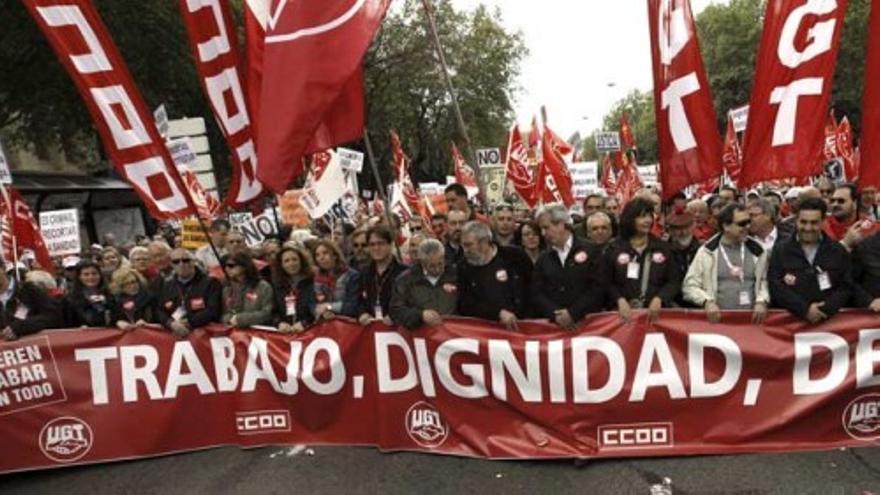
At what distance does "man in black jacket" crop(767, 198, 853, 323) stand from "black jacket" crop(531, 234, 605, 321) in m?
1.11

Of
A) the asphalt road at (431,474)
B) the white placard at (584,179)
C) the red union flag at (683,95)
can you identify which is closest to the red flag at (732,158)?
the white placard at (584,179)

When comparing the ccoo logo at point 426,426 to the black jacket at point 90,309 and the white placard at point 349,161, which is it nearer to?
the black jacket at point 90,309

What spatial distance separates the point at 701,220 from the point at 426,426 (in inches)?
133

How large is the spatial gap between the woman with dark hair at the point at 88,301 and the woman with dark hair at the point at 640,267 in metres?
4.14

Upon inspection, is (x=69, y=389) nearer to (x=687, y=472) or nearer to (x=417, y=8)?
(x=687, y=472)

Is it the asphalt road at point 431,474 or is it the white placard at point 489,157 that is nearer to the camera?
the asphalt road at point 431,474

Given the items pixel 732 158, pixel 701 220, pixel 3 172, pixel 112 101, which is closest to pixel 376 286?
pixel 112 101

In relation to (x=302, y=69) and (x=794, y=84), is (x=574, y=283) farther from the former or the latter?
(x=302, y=69)

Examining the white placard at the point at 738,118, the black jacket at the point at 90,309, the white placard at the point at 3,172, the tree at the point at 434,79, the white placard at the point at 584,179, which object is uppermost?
the tree at the point at 434,79

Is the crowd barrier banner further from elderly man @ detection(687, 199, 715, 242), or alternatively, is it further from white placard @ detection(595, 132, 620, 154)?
white placard @ detection(595, 132, 620, 154)

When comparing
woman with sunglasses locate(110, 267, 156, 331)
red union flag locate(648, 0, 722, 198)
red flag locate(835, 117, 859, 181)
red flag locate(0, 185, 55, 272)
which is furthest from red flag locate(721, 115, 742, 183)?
woman with sunglasses locate(110, 267, 156, 331)

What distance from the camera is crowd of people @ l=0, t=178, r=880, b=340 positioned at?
527 centimetres

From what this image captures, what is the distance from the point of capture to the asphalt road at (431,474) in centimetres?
493

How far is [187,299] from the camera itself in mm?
6414
